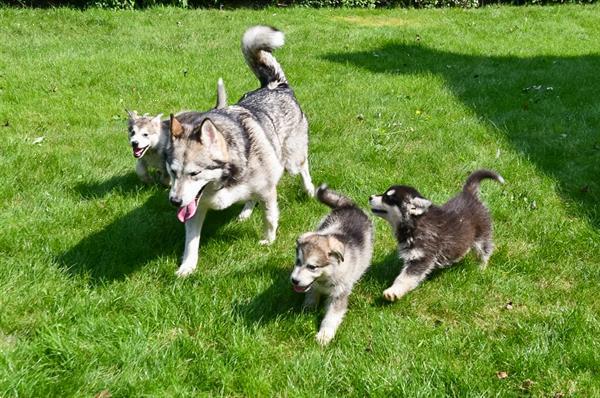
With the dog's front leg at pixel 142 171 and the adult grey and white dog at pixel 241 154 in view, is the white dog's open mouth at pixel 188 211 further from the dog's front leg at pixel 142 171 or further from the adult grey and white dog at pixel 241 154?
the dog's front leg at pixel 142 171

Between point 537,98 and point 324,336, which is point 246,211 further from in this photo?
point 537,98

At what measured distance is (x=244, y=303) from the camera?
3924 mm

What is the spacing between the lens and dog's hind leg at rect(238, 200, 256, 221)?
543cm

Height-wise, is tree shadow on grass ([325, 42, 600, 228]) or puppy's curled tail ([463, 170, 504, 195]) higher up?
puppy's curled tail ([463, 170, 504, 195])

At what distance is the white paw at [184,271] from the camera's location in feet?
14.1

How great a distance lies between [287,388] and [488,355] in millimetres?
1296

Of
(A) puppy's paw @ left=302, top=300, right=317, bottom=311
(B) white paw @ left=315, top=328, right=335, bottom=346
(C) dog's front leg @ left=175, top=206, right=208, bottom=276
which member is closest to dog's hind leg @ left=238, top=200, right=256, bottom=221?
(C) dog's front leg @ left=175, top=206, right=208, bottom=276

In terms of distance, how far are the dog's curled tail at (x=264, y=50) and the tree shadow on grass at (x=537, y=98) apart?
8.78ft

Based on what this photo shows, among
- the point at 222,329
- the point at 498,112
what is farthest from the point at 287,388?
the point at 498,112

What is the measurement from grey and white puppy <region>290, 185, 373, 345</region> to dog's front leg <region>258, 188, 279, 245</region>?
0.54 metres

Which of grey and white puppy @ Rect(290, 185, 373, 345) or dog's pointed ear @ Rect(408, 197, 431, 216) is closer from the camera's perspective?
grey and white puppy @ Rect(290, 185, 373, 345)

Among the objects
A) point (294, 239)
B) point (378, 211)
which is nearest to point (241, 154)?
point (294, 239)

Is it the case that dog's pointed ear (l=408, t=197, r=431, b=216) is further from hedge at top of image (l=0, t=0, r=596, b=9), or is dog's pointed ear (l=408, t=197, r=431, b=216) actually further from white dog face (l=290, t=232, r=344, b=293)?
hedge at top of image (l=0, t=0, r=596, b=9)

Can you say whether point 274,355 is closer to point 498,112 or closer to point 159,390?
point 159,390
